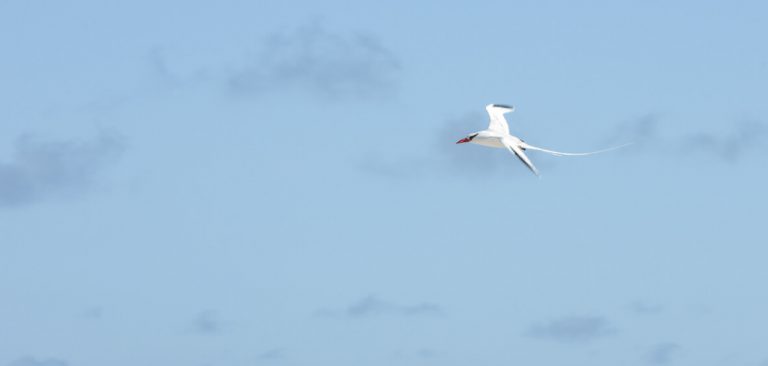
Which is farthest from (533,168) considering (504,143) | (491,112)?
(491,112)

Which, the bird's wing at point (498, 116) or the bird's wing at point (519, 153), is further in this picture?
the bird's wing at point (498, 116)

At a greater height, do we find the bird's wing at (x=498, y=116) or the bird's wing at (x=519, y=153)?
the bird's wing at (x=498, y=116)

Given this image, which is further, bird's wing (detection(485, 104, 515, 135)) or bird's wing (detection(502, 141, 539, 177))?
bird's wing (detection(485, 104, 515, 135))

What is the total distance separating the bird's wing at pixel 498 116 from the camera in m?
122

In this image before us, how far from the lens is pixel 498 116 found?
415 ft

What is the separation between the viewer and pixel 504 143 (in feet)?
373

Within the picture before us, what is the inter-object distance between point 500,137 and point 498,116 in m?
11.6

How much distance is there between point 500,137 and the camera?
4540 inches

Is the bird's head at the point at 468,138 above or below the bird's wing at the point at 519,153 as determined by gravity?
above

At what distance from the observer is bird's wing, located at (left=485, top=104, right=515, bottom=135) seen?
122m

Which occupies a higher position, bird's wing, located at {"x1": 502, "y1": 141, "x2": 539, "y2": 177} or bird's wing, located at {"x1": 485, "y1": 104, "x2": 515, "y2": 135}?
bird's wing, located at {"x1": 485, "y1": 104, "x2": 515, "y2": 135}

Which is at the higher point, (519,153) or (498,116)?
(498,116)

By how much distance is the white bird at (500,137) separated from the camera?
110 m

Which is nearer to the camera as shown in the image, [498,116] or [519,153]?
[519,153]
